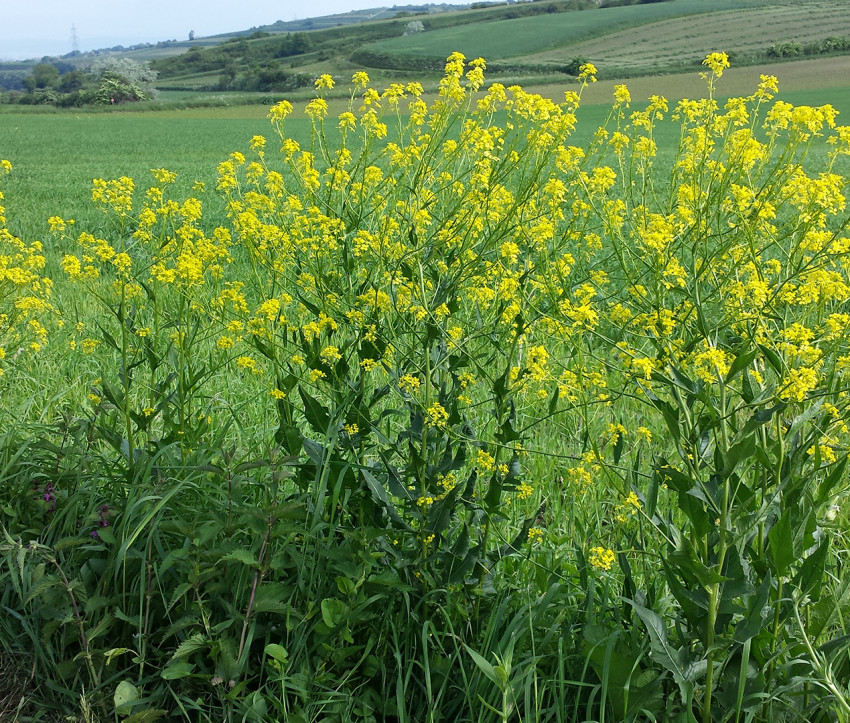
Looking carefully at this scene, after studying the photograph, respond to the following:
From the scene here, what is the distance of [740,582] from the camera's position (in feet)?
5.58

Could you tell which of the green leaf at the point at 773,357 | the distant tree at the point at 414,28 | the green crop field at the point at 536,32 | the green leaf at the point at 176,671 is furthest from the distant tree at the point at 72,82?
the green leaf at the point at 773,357

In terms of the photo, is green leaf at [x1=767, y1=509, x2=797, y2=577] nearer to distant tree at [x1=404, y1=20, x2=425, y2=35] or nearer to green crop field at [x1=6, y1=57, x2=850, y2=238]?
green crop field at [x1=6, y1=57, x2=850, y2=238]

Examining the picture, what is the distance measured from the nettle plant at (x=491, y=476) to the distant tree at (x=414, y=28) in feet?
298

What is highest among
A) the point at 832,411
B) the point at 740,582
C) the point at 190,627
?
the point at 832,411

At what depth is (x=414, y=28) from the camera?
284 ft

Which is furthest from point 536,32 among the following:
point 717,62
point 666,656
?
point 666,656

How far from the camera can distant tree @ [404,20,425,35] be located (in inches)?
3366

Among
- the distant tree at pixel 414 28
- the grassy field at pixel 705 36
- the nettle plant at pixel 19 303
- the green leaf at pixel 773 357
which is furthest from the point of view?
the distant tree at pixel 414 28

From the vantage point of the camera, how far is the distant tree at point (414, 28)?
3366 inches

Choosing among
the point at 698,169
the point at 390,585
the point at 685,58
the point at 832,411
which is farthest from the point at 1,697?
the point at 685,58

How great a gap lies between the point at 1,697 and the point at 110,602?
0.44 m

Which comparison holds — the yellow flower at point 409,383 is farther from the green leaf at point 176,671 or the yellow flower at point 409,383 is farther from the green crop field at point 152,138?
the green crop field at point 152,138

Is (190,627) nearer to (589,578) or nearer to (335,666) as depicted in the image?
(335,666)

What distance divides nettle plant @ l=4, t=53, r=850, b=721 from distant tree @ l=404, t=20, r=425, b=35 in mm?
90965
